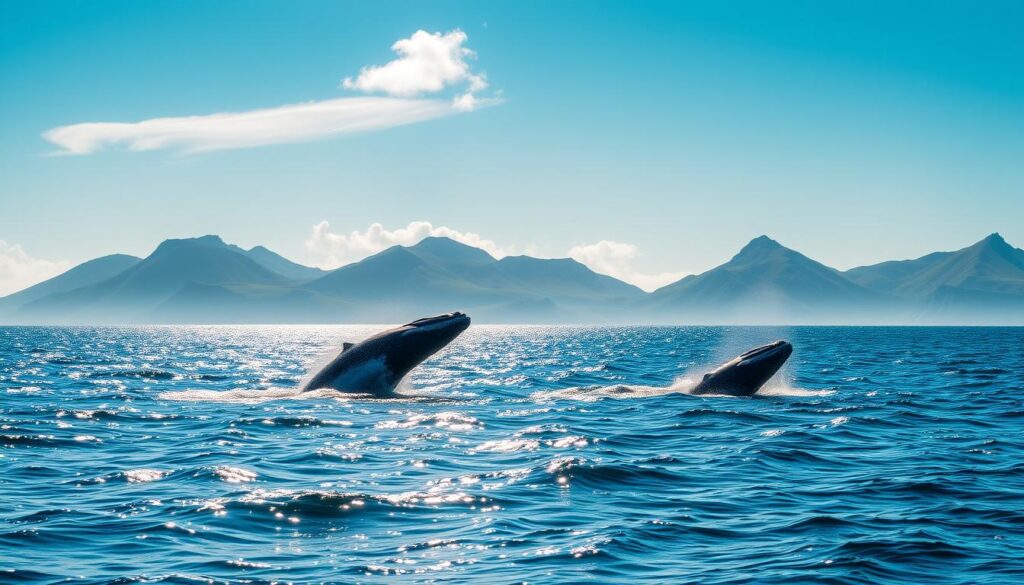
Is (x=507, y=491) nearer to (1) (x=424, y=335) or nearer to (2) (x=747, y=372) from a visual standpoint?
(1) (x=424, y=335)

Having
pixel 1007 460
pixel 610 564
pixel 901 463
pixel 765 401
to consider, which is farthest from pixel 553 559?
pixel 765 401

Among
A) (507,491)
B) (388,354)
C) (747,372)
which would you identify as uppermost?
(388,354)

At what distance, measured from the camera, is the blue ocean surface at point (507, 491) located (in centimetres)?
931

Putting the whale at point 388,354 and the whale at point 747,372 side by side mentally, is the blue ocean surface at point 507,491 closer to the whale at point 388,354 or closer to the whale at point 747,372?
the whale at point 388,354

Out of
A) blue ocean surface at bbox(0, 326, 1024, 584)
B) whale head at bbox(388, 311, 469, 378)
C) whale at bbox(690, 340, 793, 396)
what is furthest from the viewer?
whale at bbox(690, 340, 793, 396)

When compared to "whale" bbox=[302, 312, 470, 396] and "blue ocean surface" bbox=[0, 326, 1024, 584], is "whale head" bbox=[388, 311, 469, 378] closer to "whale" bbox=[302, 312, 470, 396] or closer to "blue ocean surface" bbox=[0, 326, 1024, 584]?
"whale" bbox=[302, 312, 470, 396]

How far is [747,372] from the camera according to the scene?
25.2 m

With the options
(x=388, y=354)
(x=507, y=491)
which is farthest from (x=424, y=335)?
(x=507, y=491)

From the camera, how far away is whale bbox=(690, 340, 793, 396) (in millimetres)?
24375

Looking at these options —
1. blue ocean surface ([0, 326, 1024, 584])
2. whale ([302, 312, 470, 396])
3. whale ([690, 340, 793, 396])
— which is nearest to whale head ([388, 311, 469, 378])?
whale ([302, 312, 470, 396])

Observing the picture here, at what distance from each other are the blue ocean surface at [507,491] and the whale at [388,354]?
0.63 metres

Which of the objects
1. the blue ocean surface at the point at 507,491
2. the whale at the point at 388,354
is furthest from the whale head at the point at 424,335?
the blue ocean surface at the point at 507,491

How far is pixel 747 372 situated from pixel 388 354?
9772 millimetres

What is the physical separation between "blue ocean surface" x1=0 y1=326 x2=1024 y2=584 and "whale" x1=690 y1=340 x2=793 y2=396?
2.68ft
